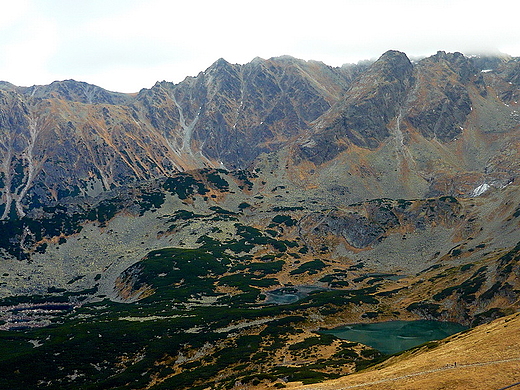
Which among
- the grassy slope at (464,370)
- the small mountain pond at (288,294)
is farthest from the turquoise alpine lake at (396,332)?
the grassy slope at (464,370)

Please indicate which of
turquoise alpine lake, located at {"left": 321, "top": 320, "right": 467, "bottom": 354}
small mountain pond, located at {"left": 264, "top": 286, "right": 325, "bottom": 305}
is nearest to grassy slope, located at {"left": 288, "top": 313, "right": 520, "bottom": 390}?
turquoise alpine lake, located at {"left": 321, "top": 320, "right": 467, "bottom": 354}

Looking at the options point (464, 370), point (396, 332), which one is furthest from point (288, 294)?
point (464, 370)

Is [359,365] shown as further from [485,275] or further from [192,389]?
[485,275]

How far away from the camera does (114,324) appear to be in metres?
127

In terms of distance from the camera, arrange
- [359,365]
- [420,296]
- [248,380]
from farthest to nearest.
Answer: [420,296], [359,365], [248,380]

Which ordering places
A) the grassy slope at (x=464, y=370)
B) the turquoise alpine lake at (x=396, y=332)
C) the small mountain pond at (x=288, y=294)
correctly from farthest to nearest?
1. the small mountain pond at (x=288, y=294)
2. the turquoise alpine lake at (x=396, y=332)
3. the grassy slope at (x=464, y=370)

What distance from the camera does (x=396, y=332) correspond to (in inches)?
5007

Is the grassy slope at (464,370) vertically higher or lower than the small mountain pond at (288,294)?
higher

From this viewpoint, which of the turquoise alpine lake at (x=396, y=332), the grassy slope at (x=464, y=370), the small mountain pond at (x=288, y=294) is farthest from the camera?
the small mountain pond at (x=288, y=294)

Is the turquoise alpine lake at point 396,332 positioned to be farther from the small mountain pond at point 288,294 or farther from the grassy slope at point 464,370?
the grassy slope at point 464,370

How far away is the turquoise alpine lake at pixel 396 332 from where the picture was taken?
11562 centimetres

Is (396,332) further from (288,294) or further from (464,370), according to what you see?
(464,370)

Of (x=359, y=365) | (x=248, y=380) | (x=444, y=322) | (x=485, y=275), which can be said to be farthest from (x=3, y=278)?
(x=485, y=275)

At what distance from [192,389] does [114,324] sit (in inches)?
2163
